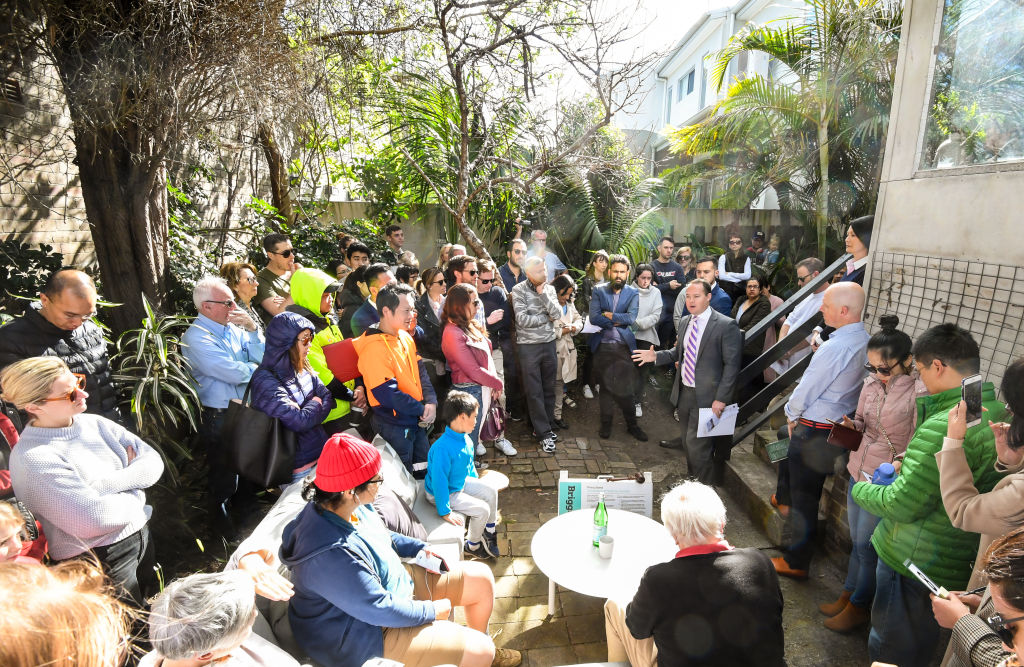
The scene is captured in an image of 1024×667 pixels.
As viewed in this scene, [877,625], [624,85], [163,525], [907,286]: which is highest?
[624,85]

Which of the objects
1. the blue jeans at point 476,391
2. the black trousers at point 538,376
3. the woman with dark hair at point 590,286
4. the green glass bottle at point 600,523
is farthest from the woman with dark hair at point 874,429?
the woman with dark hair at point 590,286

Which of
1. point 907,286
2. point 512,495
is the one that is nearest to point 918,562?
point 907,286

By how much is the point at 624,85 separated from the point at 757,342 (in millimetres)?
3349

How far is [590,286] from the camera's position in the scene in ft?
21.7

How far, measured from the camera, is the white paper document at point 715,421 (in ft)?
14.5

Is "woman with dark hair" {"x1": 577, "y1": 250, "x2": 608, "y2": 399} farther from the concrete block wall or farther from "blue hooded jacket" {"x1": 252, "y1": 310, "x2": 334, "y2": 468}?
the concrete block wall

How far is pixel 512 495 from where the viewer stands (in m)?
4.67

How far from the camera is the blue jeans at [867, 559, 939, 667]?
245 centimetres

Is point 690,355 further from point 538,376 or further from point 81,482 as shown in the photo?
point 81,482

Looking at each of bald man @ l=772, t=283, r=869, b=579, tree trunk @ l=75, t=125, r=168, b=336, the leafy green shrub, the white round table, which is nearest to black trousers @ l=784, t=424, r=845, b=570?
bald man @ l=772, t=283, r=869, b=579

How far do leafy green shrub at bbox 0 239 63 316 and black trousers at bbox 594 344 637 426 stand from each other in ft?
16.8

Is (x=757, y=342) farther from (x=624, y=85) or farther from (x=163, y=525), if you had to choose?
(x=163, y=525)

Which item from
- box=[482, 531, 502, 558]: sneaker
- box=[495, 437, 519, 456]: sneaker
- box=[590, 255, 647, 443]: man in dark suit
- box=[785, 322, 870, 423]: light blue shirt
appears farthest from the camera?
box=[590, 255, 647, 443]: man in dark suit

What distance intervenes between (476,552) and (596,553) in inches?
41.1
